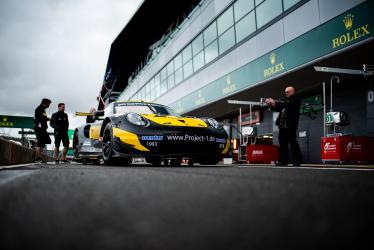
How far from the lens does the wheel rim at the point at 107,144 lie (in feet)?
18.5

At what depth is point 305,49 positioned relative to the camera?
8.98 m

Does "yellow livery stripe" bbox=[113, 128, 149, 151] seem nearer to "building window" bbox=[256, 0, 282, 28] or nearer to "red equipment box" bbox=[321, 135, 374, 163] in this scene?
"red equipment box" bbox=[321, 135, 374, 163]

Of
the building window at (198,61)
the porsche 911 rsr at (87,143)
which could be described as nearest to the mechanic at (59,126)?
the porsche 911 rsr at (87,143)

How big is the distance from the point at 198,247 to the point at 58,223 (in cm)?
42

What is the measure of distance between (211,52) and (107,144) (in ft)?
35.0

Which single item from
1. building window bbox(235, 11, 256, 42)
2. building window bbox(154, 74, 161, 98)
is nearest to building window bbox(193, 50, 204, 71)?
building window bbox(235, 11, 256, 42)

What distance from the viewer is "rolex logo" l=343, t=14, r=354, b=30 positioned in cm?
752

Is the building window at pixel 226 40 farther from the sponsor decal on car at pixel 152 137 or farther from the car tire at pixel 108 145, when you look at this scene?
the sponsor decal on car at pixel 152 137

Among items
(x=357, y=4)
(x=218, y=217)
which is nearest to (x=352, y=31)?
(x=357, y=4)

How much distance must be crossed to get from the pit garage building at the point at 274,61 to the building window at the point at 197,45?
53 millimetres

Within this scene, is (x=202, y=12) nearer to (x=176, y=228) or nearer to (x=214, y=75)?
(x=214, y=75)

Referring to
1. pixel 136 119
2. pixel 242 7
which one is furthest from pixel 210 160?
pixel 242 7

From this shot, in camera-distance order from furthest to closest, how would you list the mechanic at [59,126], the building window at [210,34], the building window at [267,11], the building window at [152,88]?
the building window at [152,88], the building window at [210,34], the building window at [267,11], the mechanic at [59,126]

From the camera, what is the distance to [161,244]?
0.68m
